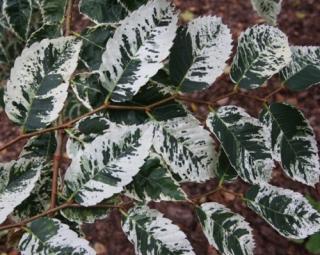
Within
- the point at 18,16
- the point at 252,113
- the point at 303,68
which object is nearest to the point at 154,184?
the point at 303,68

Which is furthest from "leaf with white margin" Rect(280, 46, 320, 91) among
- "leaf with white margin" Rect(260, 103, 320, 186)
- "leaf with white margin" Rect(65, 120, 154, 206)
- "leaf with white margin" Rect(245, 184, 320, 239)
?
"leaf with white margin" Rect(65, 120, 154, 206)

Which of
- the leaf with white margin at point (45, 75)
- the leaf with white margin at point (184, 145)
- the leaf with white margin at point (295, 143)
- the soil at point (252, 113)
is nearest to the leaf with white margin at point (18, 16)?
the leaf with white margin at point (45, 75)

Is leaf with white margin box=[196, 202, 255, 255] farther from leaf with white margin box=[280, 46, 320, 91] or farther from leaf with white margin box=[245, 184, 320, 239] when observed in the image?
leaf with white margin box=[280, 46, 320, 91]

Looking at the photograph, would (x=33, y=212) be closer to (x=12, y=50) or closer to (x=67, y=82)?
(x=67, y=82)

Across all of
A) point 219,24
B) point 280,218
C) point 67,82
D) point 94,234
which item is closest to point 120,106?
point 67,82

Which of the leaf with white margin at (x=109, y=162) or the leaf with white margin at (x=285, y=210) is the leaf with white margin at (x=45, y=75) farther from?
the leaf with white margin at (x=285, y=210)

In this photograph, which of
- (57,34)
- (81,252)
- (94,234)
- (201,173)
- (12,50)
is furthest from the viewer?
(94,234)

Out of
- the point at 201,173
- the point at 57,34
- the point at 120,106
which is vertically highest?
the point at 57,34
